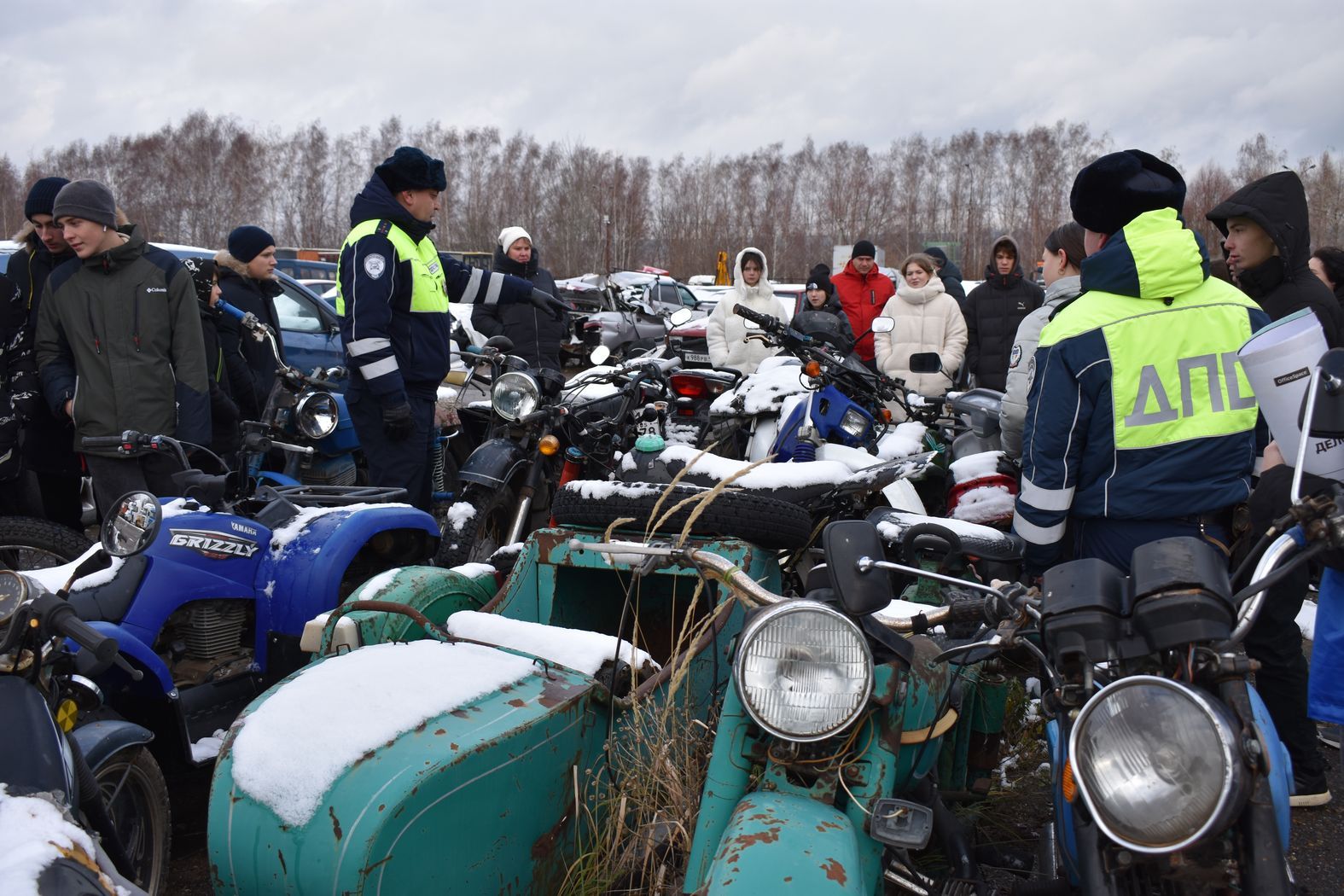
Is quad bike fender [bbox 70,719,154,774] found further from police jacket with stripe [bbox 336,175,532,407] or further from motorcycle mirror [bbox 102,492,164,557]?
police jacket with stripe [bbox 336,175,532,407]

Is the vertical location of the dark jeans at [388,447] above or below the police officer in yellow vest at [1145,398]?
below

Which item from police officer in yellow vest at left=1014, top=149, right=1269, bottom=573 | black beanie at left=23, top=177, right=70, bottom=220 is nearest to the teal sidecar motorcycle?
police officer in yellow vest at left=1014, top=149, right=1269, bottom=573

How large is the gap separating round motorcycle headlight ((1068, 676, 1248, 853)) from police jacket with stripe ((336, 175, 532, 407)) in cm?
386

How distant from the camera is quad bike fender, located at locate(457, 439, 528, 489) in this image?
526 centimetres

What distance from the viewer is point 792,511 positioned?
3.10 meters

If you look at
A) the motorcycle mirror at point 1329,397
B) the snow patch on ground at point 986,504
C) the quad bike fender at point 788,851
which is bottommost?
the quad bike fender at point 788,851

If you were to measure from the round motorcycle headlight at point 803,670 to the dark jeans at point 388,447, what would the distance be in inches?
131

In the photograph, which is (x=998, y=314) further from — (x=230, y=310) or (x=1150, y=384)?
(x=230, y=310)

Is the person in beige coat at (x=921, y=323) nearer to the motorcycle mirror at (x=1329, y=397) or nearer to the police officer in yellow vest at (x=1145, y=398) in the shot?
the police officer in yellow vest at (x=1145, y=398)

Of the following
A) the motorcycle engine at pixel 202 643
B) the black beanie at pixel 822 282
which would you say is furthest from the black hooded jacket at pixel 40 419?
the black beanie at pixel 822 282

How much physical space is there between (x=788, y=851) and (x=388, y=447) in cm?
366

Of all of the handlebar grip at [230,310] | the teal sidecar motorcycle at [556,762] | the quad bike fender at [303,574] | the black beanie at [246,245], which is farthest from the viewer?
the black beanie at [246,245]

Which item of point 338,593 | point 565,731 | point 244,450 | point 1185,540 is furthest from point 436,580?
point 1185,540

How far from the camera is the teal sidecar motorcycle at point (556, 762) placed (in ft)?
6.13
